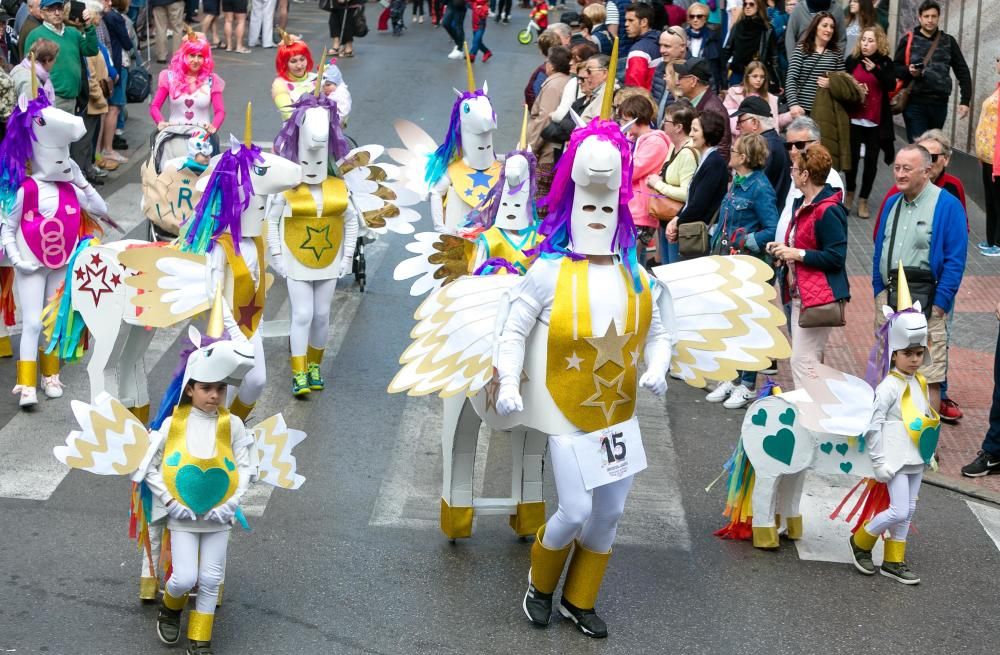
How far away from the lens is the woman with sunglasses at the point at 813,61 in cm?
1393

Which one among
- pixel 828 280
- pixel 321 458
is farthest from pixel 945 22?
pixel 321 458

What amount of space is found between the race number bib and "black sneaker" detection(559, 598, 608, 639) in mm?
713

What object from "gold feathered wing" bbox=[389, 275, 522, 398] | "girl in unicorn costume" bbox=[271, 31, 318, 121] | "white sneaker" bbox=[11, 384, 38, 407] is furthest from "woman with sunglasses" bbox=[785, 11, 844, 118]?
"gold feathered wing" bbox=[389, 275, 522, 398]

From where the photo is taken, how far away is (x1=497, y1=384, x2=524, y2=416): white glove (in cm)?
634

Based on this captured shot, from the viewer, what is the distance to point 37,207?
9.45m

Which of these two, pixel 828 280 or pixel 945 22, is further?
pixel 945 22

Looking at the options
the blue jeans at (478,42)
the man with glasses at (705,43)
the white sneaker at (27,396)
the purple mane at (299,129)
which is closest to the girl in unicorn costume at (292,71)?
the purple mane at (299,129)

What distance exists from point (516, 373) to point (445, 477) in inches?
56.4

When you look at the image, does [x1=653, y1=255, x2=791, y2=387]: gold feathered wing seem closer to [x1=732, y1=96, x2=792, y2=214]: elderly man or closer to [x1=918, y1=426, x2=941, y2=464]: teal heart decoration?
[x1=918, y1=426, x2=941, y2=464]: teal heart decoration

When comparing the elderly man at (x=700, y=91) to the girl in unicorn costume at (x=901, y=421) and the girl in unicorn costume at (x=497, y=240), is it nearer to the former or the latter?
the girl in unicorn costume at (x=497, y=240)

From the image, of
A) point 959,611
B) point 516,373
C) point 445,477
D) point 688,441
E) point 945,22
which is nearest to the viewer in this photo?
point 516,373

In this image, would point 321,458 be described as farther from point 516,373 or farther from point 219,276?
point 516,373

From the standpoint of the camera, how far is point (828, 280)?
902cm

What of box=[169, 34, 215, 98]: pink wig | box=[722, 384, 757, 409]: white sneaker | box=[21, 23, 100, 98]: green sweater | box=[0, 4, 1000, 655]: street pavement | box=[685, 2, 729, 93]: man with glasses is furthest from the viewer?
box=[685, 2, 729, 93]: man with glasses
